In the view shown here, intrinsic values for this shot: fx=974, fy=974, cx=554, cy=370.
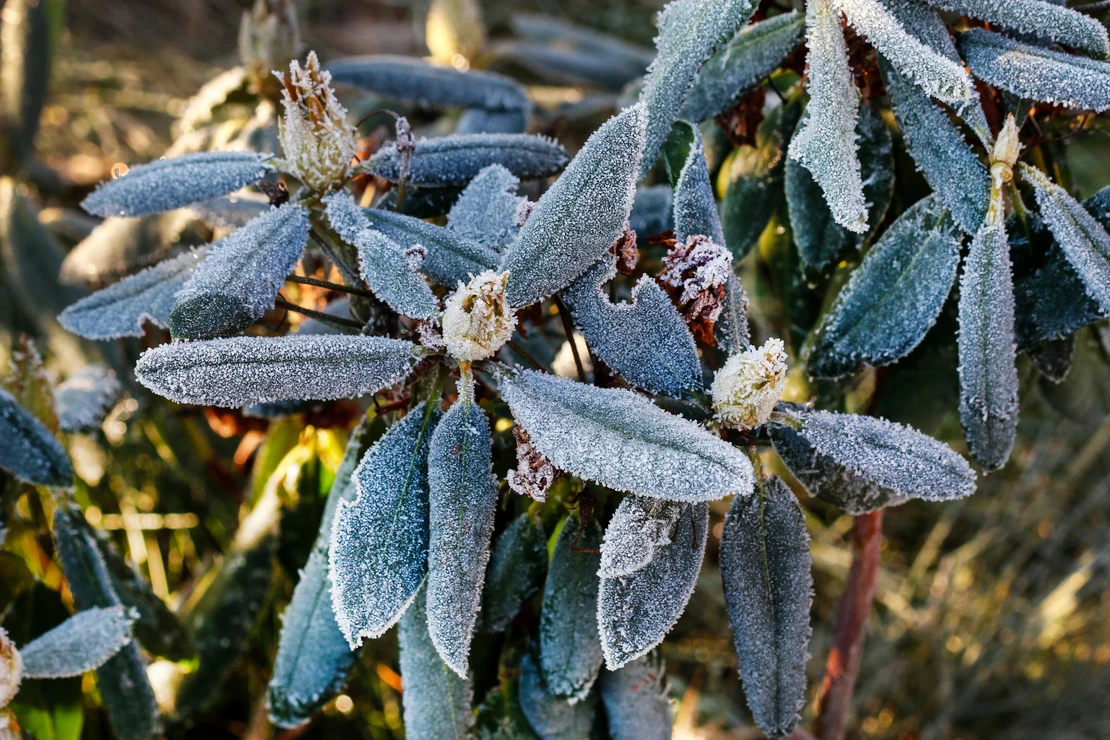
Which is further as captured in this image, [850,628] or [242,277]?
[850,628]

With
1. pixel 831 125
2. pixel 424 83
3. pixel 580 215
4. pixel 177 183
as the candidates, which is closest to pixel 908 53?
pixel 831 125

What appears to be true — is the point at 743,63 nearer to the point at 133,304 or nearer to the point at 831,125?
the point at 831,125

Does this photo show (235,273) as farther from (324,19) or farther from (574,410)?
(324,19)

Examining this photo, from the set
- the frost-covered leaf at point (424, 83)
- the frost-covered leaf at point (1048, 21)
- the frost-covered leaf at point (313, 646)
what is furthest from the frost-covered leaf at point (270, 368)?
the frost-covered leaf at point (424, 83)

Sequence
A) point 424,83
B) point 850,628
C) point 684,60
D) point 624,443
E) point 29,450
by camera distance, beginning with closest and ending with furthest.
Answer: point 624,443 → point 684,60 → point 29,450 → point 850,628 → point 424,83

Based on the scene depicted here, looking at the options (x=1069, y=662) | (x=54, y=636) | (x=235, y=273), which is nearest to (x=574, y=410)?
(x=235, y=273)

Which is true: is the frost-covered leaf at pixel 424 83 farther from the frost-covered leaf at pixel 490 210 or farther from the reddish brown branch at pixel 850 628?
the reddish brown branch at pixel 850 628

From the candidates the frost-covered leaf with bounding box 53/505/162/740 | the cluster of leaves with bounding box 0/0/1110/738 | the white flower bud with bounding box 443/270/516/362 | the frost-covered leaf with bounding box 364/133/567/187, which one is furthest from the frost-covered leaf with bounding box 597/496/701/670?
the frost-covered leaf with bounding box 53/505/162/740
